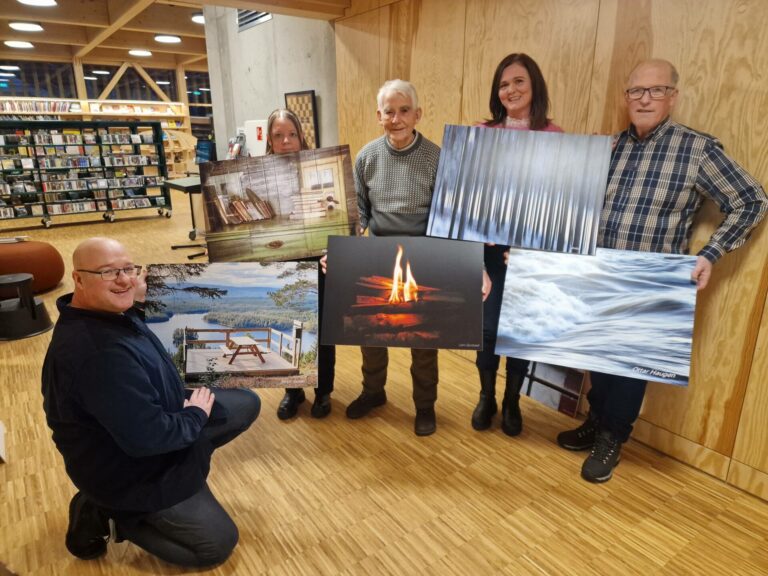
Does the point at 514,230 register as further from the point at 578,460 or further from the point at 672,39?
the point at 578,460

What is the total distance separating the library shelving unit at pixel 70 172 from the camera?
7.27 meters

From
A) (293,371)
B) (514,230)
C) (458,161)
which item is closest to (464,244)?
(514,230)

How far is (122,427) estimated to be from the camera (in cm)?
131

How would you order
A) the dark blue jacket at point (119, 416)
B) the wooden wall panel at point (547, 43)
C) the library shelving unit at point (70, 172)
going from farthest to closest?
1. the library shelving unit at point (70, 172)
2. the wooden wall panel at point (547, 43)
3. the dark blue jacket at point (119, 416)

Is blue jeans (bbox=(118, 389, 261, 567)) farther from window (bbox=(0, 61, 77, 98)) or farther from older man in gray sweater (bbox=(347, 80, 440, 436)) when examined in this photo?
window (bbox=(0, 61, 77, 98))

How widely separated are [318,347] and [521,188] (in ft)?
3.21

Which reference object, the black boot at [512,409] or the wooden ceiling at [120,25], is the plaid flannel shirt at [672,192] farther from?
the wooden ceiling at [120,25]

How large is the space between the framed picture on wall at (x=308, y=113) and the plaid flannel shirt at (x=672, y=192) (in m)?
3.28

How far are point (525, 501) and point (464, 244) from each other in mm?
1001

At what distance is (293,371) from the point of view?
193 cm

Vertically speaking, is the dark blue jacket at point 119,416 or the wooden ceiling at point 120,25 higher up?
the wooden ceiling at point 120,25

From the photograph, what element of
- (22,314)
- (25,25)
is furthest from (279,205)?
(25,25)

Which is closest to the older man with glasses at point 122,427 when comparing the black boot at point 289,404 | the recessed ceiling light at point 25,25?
the black boot at point 289,404

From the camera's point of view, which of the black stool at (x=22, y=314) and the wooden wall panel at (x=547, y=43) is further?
the black stool at (x=22, y=314)
